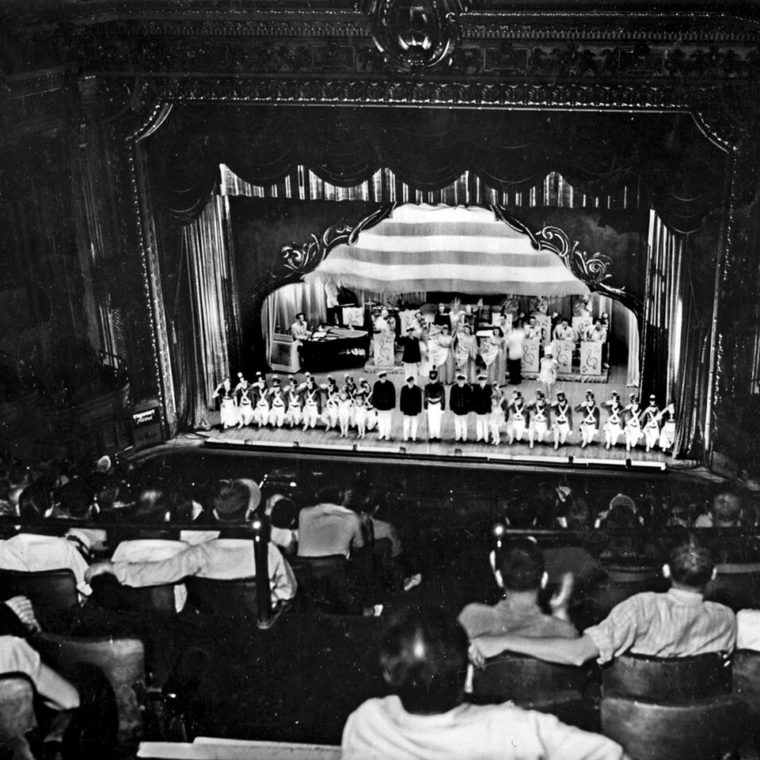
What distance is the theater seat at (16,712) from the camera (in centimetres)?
643

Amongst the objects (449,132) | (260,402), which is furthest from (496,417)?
(449,132)

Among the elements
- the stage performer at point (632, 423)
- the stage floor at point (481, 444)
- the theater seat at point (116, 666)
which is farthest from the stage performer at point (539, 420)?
the theater seat at point (116, 666)

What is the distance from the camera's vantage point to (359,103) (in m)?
10.1

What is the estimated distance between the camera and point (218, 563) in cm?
709

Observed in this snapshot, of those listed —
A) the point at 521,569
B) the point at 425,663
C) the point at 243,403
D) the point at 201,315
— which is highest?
the point at 201,315

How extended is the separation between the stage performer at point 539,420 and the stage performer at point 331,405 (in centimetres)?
239

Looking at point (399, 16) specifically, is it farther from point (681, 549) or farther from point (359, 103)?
point (681, 549)

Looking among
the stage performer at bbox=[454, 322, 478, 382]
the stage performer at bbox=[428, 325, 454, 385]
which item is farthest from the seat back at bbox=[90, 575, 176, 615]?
the stage performer at bbox=[454, 322, 478, 382]

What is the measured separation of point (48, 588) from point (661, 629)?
180 inches

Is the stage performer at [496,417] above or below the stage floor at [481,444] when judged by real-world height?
above

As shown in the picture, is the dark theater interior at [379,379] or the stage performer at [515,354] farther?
the stage performer at [515,354]

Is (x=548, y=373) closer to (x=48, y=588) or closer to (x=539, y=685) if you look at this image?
(x=539, y=685)

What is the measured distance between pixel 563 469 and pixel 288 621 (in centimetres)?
448

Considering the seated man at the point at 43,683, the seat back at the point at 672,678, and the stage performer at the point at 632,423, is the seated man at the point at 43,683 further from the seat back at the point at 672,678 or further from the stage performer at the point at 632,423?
the stage performer at the point at 632,423
